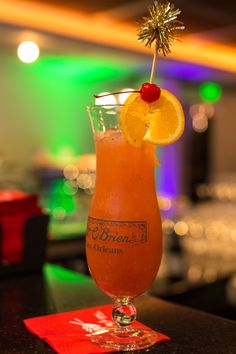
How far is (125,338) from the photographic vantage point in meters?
1.03

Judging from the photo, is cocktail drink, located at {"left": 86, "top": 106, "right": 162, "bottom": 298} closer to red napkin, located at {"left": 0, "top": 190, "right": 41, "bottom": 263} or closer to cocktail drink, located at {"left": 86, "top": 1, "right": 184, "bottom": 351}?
cocktail drink, located at {"left": 86, "top": 1, "right": 184, "bottom": 351}

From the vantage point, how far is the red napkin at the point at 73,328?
3.22 ft

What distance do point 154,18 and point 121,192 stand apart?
1.13 feet

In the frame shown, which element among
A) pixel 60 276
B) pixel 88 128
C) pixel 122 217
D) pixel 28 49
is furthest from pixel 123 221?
pixel 88 128

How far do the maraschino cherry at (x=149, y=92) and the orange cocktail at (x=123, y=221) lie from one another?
102 millimetres

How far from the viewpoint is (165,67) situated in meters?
6.09

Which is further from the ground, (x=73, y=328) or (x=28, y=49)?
(x=28, y=49)

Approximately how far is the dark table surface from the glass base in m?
0.03

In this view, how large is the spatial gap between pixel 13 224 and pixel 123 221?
0.72m

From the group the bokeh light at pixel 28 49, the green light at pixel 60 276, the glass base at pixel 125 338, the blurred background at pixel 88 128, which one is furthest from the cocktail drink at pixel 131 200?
the bokeh light at pixel 28 49

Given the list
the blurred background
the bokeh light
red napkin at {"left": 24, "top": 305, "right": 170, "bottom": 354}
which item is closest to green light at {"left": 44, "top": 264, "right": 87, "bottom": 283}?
red napkin at {"left": 24, "top": 305, "right": 170, "bottom": 354}

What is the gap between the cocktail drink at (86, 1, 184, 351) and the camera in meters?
1.03

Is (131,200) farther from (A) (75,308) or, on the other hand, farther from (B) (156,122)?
(A) (75,308)

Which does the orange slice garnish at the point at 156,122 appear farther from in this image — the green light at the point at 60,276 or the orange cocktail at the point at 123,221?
the green light at the point at 60,276
